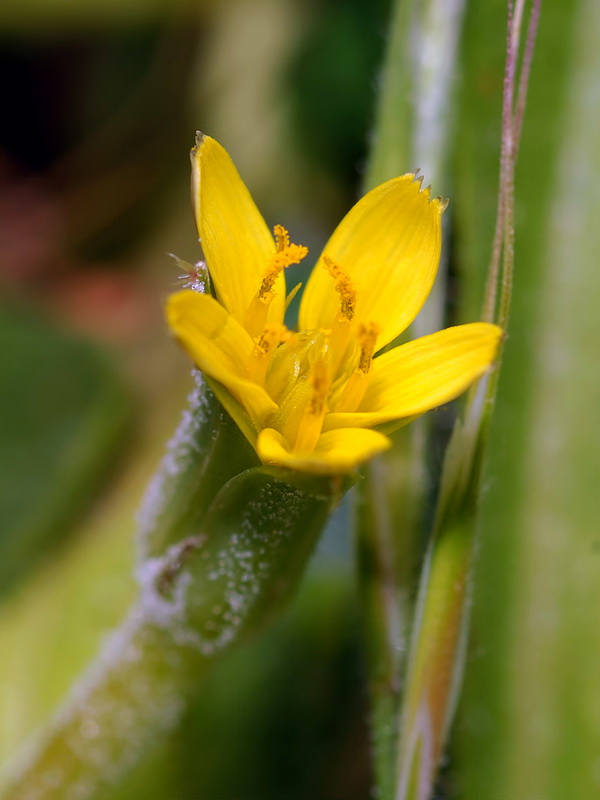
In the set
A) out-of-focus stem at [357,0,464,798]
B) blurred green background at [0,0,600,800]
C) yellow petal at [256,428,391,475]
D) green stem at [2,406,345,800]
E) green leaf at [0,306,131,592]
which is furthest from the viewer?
green leaf at [0,306,131,592]

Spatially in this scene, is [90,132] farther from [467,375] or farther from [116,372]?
[467,375]

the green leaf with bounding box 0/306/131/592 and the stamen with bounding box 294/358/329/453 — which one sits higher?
the stamen with bounding box 294/358/329/453

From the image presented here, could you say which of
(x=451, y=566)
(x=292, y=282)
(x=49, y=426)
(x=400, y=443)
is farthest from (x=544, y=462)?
(x=49, y=426)

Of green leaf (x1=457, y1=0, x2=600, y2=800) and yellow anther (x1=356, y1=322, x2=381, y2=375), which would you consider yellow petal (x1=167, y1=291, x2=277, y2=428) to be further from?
green leaf (x1=457, y1=0, x2=600, y2=800)

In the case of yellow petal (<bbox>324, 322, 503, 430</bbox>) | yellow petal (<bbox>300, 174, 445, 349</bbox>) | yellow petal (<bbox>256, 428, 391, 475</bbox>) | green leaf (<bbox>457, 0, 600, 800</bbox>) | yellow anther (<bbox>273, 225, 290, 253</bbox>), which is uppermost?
yellow anther (<bbox>273, 225, 290, 253</bbox>)

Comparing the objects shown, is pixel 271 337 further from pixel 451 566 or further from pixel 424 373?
pixel 451 566

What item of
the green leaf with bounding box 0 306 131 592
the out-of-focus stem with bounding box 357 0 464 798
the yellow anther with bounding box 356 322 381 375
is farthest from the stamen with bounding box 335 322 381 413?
the green leaf with bounding box 0 306 131 592

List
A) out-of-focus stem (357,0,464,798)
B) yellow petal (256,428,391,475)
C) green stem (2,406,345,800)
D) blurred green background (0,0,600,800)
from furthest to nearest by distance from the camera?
blurred green background (0,0,600,800) → out-of-focus stem (357,0,464,798) → green stem (2,406,345,800) → yellow petal (256,428,391,475)

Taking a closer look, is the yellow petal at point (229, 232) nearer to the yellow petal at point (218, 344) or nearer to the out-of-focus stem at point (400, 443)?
the yellow petal at point (218, 344)
